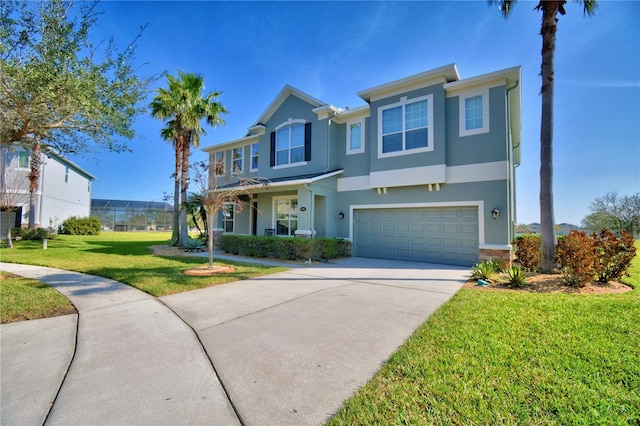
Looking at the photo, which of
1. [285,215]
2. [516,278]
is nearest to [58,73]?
[285,215]

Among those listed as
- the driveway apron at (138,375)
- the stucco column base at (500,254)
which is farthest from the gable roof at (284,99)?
the driveway apron at (138,375)

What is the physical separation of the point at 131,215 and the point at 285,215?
3044 cm

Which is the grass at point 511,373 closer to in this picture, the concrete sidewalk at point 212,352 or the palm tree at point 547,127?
the concrete sidewalk at point 212,352

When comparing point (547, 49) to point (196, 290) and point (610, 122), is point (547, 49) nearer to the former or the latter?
point (610, 122)

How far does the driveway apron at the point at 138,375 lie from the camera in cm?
244

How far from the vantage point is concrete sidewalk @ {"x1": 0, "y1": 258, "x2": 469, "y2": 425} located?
2516 mm

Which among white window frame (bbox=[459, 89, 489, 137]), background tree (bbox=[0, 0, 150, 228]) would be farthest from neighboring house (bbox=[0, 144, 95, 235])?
white window frame (bbox=[459, 89, 489, 137])

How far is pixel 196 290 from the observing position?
6.70m

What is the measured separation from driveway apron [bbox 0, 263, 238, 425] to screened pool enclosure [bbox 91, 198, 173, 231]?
32.4m

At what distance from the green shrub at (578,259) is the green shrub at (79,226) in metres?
33.4

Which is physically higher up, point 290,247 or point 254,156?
point 254,156

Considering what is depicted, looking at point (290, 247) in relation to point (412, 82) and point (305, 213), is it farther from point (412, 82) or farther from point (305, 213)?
point (412, 82)

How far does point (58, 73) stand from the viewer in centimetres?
637

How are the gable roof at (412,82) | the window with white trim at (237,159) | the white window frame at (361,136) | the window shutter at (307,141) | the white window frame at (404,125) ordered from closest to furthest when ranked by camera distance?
1. the gable roof at (412,82)
2. the white window frame at (404,125)
3. the white window frame at (361,136)
4. the window shutter at (307,141)
5. the window with white trim at (237,159)
